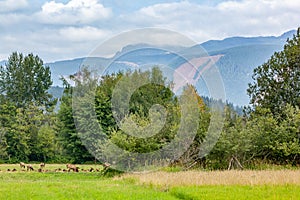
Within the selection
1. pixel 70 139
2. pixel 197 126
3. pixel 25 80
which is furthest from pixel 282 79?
pixel 25 80

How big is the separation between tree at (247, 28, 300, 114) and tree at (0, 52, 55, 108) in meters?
39.4

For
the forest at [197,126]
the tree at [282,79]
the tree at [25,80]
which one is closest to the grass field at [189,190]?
the forest at [197,126]

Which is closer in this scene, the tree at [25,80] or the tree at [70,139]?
the tree at [70,139]

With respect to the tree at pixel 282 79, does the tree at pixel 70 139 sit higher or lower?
lower

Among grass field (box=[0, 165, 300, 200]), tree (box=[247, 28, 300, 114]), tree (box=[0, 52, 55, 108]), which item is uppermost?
tree (box=[0, 52, 55, 108])

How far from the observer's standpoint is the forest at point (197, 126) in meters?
29.1

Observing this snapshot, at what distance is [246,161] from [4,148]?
3173cm

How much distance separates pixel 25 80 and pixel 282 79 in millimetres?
44558

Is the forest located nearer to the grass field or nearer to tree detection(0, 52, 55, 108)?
the grass field

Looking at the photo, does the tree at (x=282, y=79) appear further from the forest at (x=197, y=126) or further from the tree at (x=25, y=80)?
the tree at (x=25, y=80)

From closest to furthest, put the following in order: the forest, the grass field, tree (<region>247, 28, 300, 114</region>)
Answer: the grass field < the forest < tree (<region>247, 28, 300, 114</region>)

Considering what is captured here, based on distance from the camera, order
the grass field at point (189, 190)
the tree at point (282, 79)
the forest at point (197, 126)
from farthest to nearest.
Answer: the tree at point (282, 79) → the forest at point (197, 126) → the grass field at point (189, 190)

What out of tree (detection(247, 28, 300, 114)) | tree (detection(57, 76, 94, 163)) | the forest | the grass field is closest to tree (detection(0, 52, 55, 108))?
the forest

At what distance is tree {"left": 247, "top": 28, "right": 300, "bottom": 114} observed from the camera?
33906mm
